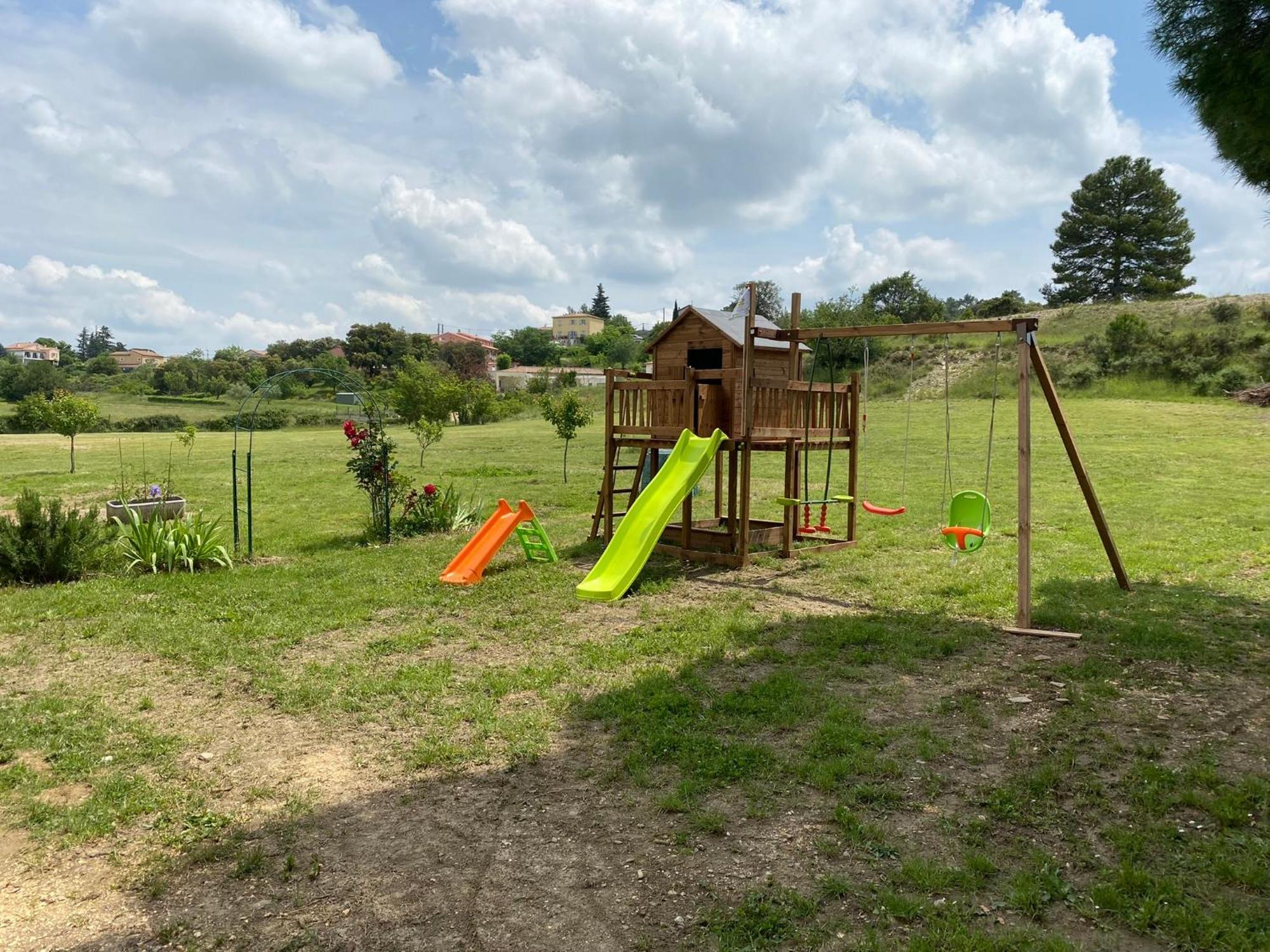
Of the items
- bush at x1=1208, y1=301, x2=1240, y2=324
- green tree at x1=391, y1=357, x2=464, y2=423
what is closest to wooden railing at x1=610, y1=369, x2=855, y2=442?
green tree at x1=391, y1=357, x2=464, y2=423

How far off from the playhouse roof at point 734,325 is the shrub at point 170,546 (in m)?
6.11

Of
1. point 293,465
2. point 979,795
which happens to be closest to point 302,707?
point 979,795

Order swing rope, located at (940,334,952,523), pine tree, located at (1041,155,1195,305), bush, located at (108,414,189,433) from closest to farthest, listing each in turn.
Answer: swing rope, located at (940,334,952,523), bush, located at (108,414,189,433), pine tree, located at (1041,155,1195,305)

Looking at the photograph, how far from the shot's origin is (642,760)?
4582 mm

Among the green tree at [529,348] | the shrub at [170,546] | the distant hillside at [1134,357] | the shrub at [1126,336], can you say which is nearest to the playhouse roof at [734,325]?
the shrub at [170,546]

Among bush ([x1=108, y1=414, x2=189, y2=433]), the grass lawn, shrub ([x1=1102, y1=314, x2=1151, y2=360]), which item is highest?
shrub ([x1=1102, y1=314, x2=1151, y2=360])

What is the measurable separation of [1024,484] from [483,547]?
5.61m

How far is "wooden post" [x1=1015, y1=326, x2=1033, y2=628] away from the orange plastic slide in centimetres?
531

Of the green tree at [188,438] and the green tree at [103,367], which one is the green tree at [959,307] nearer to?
the green tree at [188,438]

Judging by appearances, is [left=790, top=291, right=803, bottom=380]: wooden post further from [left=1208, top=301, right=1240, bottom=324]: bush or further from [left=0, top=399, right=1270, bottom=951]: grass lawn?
[left=1208, top=301, right=1240, bottom=324]: bush

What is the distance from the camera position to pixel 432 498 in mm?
12273

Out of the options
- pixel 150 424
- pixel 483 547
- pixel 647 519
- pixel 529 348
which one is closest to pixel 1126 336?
pixel 647 519

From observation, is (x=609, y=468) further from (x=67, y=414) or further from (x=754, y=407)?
(x=67, y=414)

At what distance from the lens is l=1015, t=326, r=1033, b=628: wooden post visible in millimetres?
6914
